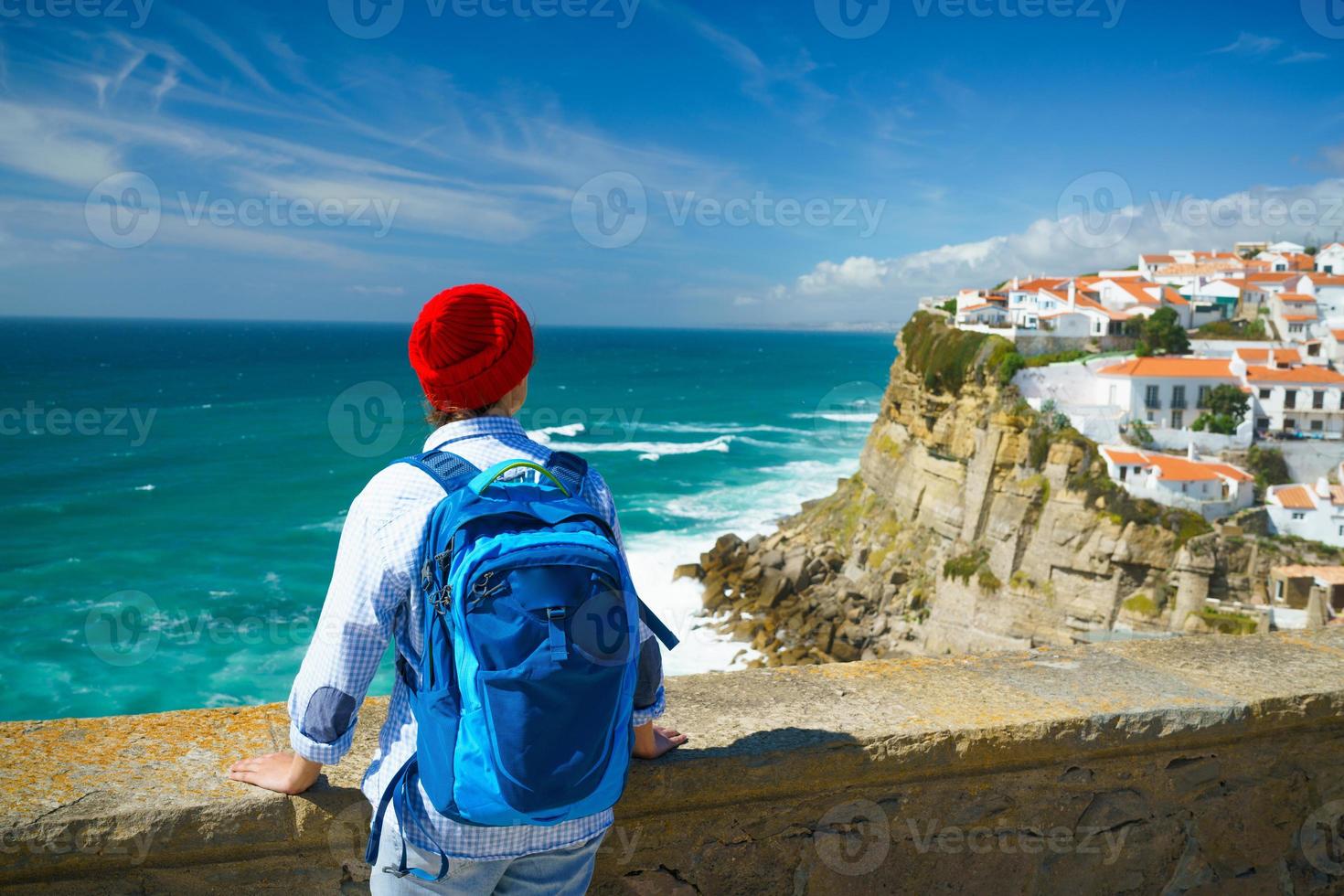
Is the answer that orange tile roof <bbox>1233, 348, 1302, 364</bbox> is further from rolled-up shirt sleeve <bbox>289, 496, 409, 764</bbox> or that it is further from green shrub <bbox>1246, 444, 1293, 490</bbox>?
rolled-up shirt sleeve <bbox>289, 496, 409, 764</bbox>

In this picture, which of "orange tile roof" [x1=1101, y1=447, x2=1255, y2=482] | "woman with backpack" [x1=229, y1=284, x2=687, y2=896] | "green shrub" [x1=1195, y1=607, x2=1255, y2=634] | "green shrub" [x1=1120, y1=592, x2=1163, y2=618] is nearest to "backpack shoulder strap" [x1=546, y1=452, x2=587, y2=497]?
"woman with backpack" [x1=229, y1=284, x2=687, y2=896]

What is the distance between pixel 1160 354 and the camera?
40875 millimetres

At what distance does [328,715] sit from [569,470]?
0.70 meters

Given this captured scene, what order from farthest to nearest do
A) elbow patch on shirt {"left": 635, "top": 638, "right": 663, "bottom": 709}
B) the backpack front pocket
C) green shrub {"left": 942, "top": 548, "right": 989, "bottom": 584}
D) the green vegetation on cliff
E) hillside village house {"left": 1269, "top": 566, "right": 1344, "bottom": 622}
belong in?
the green vegetation on cliff, green shrub {"left": 942, "top": 548, "right": 989, "bottom": 584}, hillside village house {"left": 1269, "top": 566, "right": 1344, "bottom": 622}, elbow patch on shirt {"left": 635, "top": 638, "right": 663, "bottom": 709}, the backpack front pocket

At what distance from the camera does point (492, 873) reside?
1.87m

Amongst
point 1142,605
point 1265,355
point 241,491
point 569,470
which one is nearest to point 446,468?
point 569,470

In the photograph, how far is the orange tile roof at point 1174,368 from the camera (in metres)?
37.1

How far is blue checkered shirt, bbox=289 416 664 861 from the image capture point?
180cm

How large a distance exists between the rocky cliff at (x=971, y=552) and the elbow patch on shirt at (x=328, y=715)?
1048 inches

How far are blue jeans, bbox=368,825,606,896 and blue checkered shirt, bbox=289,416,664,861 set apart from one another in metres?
0.04

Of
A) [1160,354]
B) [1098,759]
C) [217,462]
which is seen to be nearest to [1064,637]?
[1160,354]

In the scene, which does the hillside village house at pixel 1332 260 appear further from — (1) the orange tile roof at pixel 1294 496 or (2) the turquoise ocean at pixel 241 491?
(1) the orange tile roof at pixel 1294 496

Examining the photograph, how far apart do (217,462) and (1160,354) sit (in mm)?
52561

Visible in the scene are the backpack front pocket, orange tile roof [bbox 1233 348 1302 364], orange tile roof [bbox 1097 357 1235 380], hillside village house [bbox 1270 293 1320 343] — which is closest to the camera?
the backpack front pocket
